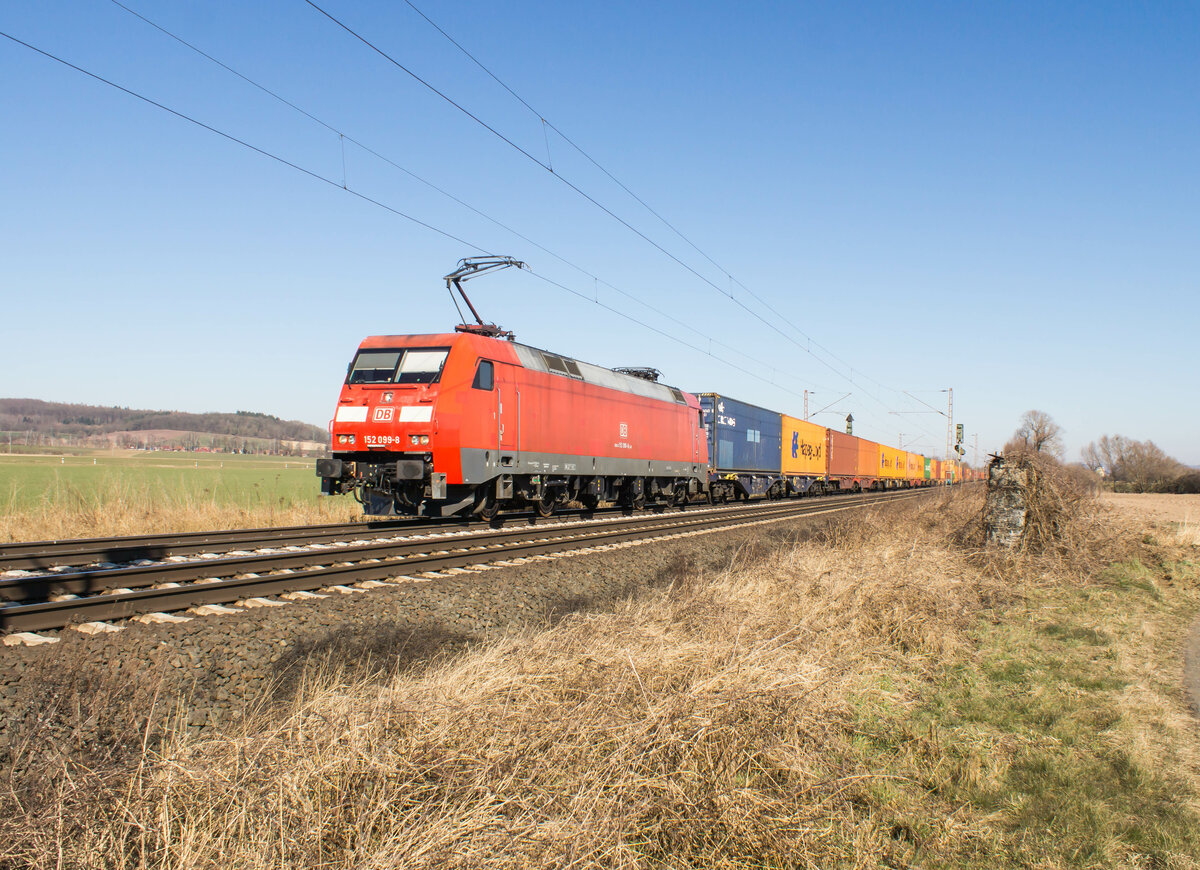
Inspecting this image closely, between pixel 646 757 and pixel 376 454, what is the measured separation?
35.6ft

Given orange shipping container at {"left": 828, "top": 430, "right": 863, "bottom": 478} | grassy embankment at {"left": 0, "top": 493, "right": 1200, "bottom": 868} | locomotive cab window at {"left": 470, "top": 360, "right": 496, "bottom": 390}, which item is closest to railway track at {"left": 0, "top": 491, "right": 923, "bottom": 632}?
locomotive cab window at {"left": 470, "top": 360, "right": 496, "bottom": 390}

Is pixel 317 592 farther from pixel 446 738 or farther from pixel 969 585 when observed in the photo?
pixel 969 585

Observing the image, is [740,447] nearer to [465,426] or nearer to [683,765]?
[465,426]

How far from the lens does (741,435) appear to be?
2970 cm

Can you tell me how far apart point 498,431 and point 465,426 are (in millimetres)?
1122

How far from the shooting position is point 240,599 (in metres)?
7.79

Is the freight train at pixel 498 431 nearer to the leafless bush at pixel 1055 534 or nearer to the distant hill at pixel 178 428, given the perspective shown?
the leafless bush at pixel 1055 534

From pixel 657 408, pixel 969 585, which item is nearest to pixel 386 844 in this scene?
pixel 969 585

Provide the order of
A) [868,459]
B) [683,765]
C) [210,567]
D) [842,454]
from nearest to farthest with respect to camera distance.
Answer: [683,765] < [210,567] < [842,454] < [868,459]

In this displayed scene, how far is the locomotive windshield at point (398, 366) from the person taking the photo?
Answer: 13742 mm

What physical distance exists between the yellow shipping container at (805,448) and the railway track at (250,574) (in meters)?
22.2

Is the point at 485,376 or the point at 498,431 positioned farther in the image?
the point at 498,431

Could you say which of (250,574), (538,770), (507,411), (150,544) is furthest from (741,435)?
→ (538,770)

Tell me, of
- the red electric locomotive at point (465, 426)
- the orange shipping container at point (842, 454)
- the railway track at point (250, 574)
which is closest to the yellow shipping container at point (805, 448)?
the orange shipping container at point (842, 454)
